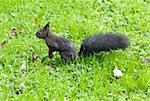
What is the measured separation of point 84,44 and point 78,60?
7.5 inches

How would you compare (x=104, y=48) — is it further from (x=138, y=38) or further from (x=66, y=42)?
(x=138, y=38)

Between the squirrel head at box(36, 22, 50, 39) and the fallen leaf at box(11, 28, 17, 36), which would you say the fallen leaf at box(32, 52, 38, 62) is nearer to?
the squirrel head at box(36, 22, 50, 39)

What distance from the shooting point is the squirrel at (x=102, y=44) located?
5.40 m

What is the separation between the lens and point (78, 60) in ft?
17.7

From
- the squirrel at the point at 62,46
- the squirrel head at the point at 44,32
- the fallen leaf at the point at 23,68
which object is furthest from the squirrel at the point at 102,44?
the fallen leaf at the point at 23,68

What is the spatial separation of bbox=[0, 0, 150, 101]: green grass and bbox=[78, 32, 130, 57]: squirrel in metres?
0.10

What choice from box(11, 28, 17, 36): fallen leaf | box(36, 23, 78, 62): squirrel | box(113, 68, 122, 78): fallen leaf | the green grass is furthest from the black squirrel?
box(11, 28, 17, 36): fallen leaf

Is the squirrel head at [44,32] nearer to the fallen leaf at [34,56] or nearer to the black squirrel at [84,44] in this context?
the black squirrel at [84,44]

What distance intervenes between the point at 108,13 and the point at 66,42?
163 centimetres

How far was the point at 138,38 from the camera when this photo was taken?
6.15 metres

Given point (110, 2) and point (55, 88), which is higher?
point (110, 2)

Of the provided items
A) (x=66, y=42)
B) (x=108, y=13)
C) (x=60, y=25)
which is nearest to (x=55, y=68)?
(x=66, y=42)

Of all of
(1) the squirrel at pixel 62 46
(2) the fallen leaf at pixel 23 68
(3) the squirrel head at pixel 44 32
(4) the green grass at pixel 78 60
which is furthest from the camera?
(3) the squirrel head at pixel 44 32

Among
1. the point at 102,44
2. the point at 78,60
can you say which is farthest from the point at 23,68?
the point at 102,44
